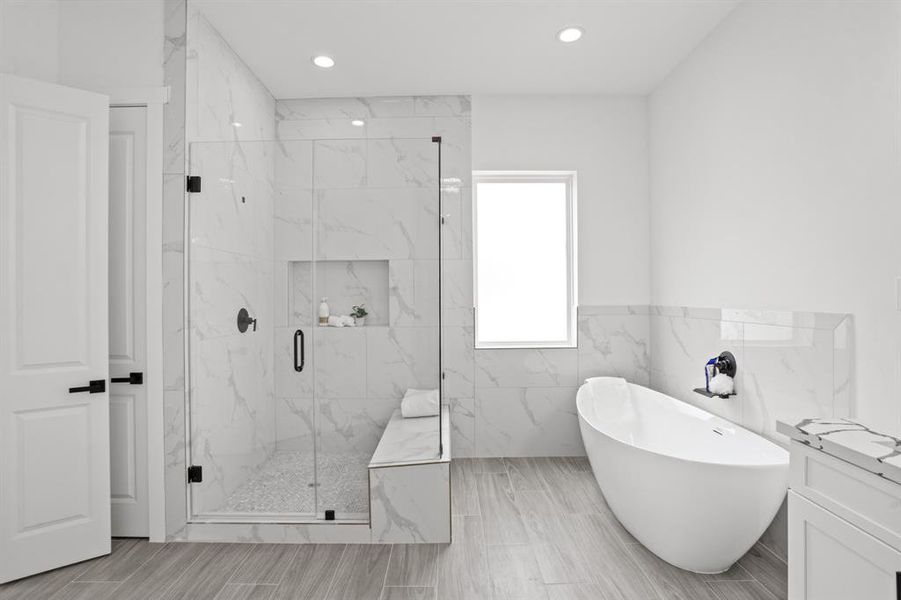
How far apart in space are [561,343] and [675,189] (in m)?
1.49

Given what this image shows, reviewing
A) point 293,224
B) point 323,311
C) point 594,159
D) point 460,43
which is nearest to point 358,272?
point 323,311

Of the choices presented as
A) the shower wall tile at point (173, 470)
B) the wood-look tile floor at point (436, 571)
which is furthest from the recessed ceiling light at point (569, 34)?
the shower wall tile at point (173, 470)

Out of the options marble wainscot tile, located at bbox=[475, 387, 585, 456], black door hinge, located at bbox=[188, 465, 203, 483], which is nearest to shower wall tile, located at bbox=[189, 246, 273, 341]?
black door hinge, located at bbox=[188, 465, 203, 483]

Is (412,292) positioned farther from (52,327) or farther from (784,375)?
(784,375)

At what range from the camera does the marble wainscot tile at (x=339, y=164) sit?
8.45 ft

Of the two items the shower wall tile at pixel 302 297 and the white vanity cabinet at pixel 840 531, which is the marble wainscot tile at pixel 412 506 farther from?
the white vanity cabinet at pixel 840 531

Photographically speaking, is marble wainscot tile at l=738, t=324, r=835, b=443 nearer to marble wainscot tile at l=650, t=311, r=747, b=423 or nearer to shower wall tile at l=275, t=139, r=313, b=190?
marble wainscot tile at l=650, t=311, r=747, b=423

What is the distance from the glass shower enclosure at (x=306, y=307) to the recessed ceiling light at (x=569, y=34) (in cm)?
116

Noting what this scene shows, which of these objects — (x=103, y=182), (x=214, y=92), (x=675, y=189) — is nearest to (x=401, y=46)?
(x=214, y=92)

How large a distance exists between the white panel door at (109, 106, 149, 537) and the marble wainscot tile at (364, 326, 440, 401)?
1226 millimetres

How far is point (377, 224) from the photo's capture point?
2.61m

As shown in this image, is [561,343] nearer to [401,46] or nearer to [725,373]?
[725,373]

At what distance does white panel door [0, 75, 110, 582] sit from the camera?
2.15m

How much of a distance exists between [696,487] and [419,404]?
1450 millimetres
